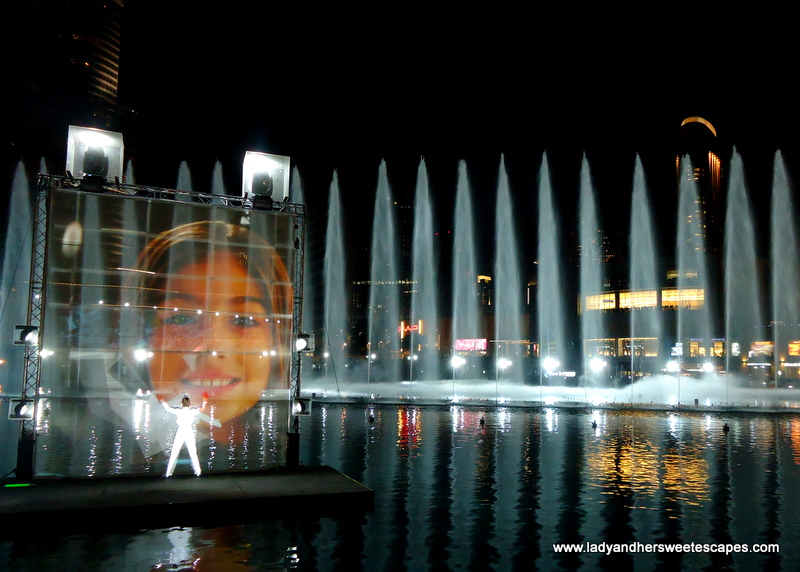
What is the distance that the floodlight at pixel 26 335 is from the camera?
13266 millimetres

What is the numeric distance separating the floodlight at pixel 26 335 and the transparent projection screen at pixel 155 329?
2.17 ft

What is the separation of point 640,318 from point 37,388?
96228mm

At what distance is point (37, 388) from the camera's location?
13172 millimetres

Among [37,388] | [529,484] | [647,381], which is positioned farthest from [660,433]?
[647,381]

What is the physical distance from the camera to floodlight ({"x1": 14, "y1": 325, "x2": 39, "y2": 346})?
13.3 m

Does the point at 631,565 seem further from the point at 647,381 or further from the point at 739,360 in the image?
the point at 739,360

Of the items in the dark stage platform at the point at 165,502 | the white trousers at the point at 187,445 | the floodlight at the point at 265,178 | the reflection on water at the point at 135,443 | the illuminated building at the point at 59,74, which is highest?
the illuminated building at the point at 59,74

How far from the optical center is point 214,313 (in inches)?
1184

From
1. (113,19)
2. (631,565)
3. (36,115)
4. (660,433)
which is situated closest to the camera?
(631,565)

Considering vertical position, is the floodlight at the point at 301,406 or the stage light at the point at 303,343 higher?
the stage light at the point at 303,343

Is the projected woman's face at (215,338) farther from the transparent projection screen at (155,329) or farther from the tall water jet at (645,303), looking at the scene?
the tall water jet at (645,303)

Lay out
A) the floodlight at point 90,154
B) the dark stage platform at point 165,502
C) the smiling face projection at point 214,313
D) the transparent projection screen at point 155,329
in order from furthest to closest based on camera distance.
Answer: the smiling face projection at point 214,313 < the transparent projection screen at point 155,329 < the floodlight at point 90,154 < the dark stage platform at point 165,502

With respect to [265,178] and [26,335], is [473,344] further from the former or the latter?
[26,335]

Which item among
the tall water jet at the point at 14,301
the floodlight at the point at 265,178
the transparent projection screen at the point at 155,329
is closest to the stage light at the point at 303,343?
the transparent projection screen at the point at 155,329
